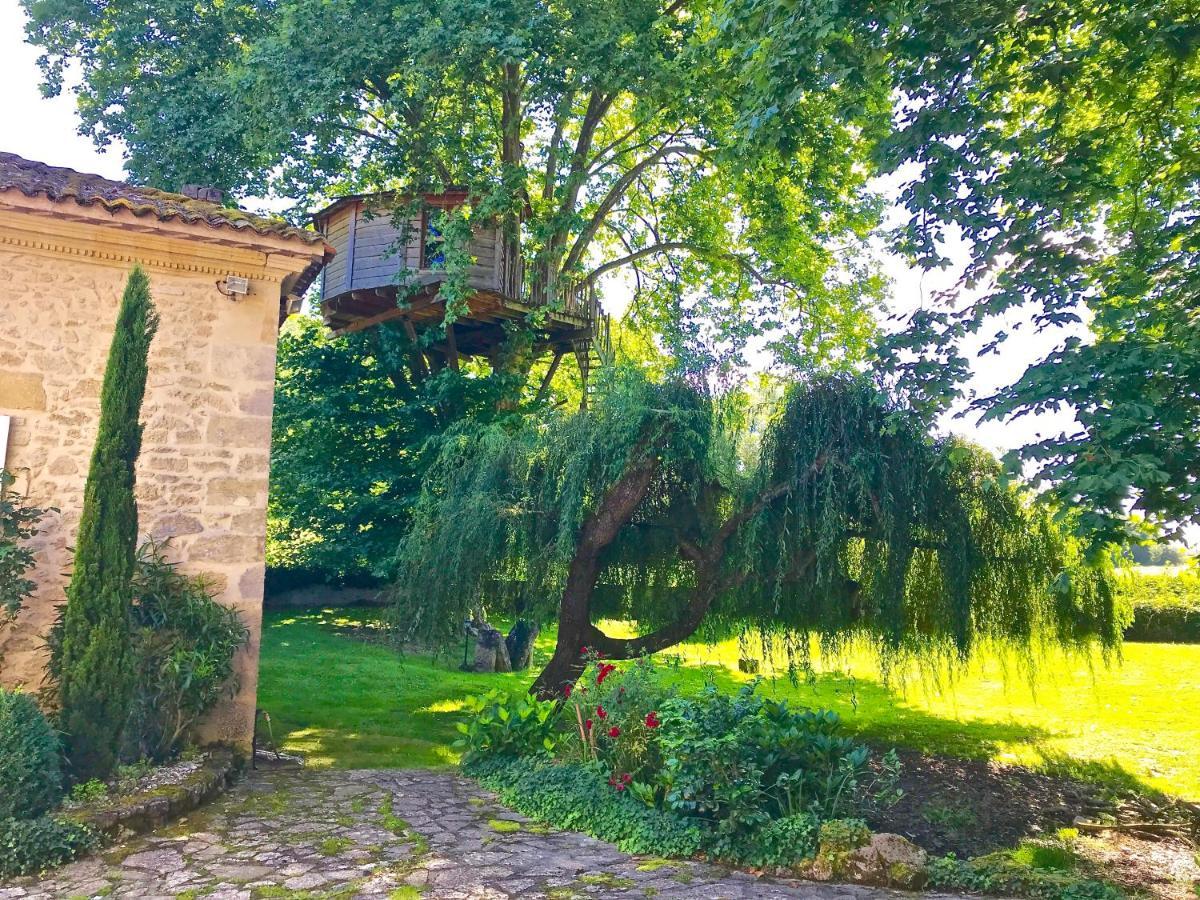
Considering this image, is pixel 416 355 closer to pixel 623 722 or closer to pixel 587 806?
pixel 623 722

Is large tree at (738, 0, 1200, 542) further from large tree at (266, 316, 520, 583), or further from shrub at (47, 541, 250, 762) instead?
large tree at (266, 316, 520, 583)

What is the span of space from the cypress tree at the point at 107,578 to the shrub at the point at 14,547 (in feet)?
1.85

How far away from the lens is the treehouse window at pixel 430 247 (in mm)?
13383

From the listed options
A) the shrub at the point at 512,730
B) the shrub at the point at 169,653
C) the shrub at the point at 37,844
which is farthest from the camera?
the shrub at the point at 512,730

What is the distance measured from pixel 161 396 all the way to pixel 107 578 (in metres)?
1.95

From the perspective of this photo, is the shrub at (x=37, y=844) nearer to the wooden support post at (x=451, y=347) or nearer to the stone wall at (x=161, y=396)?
the stone wall at (x=161, y=396)

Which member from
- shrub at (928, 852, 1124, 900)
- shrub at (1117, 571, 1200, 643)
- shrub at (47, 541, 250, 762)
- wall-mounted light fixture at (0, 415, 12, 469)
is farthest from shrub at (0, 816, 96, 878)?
shrub at (1117, 571, 1200, 643)

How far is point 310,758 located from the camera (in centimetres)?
792

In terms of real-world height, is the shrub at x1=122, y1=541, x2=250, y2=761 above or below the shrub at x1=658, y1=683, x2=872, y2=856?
above

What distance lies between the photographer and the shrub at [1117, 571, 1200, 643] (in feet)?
52.5

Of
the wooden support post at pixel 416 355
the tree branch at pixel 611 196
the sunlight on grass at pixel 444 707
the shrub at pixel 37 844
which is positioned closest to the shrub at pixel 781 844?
the shrub at pixel 37 844

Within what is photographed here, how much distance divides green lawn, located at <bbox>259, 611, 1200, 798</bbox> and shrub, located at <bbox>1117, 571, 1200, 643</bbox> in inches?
19.5

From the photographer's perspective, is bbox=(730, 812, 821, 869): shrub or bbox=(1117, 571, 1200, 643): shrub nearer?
bbox=(730, 812, 821, 869): shrub

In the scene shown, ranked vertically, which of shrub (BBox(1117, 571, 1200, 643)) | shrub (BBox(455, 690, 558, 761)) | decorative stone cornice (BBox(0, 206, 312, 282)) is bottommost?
shrub (BBox(455, 690, 558, 761))
